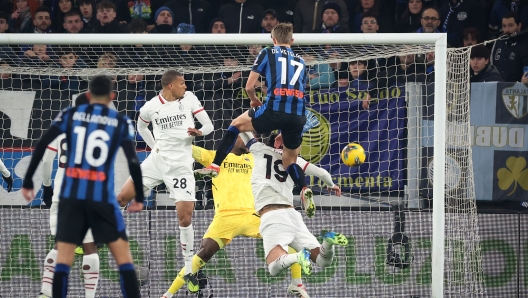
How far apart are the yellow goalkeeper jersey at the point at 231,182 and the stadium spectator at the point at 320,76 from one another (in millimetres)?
1496

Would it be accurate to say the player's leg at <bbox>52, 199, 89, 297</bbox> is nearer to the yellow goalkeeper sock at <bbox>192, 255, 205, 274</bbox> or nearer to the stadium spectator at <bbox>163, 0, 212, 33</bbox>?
the yellow goalkeeper sock at <bbox>192, 255, 205, 274</bbox>

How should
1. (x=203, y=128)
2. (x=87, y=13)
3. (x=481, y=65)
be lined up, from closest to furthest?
(x=203, y=128) < (x=481, y=65) < (x=87, y=13)

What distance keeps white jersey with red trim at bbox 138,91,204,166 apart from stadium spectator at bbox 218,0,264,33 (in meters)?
3.34

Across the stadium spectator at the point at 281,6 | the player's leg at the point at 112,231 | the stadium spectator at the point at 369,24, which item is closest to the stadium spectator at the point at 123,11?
the stadium spectator at the point at 281,6

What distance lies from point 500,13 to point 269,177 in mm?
5441

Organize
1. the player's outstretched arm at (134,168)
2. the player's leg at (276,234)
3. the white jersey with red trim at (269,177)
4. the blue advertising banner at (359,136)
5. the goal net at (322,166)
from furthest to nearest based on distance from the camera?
the blue advertising banner at (359,136) → the goal net at (322,166) → the white jersey with red trim at (269,177) → the player's leg at (276,234) → the player's outstretched arm at (134,168)

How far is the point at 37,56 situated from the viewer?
12.2 meters

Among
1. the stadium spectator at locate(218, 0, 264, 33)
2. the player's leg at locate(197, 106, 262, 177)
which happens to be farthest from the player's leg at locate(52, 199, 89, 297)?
the stadium spectator at locate(218, 0, 264, 33)

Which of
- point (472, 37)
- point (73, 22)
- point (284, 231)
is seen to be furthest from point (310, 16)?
point (284, 231)

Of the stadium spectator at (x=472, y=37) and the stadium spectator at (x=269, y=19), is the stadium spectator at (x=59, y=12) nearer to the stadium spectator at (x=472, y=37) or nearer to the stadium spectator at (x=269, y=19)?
the stadium spectator at (x=269, y=19)

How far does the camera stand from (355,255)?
39.3ft

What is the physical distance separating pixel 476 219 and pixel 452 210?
383mm

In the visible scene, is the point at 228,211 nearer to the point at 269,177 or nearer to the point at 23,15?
the point at 269,177

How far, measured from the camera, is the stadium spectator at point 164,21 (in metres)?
13.5
